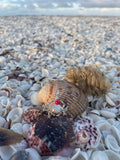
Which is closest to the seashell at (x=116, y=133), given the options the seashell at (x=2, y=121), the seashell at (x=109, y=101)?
the seashell at (x=109, y=101)

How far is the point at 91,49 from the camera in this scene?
6133 mm

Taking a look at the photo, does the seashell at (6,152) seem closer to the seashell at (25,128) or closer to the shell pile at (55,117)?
the shell pile at (55,117)

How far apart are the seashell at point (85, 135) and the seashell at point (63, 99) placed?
0.29 metres

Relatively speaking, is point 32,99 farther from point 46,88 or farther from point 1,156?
point 1,156

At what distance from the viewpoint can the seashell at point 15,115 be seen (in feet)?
6.77

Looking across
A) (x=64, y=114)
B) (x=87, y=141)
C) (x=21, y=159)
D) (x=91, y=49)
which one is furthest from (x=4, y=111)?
(x=91, y=49)

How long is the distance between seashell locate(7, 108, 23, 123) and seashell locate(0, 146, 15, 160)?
1.62 feet

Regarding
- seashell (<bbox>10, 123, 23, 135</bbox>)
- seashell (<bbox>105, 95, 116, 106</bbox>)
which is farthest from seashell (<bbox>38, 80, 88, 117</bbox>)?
seashell (<bbox>105, 95, 116, 106</bbox>)

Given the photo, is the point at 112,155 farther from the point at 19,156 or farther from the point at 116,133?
the point at 19,156

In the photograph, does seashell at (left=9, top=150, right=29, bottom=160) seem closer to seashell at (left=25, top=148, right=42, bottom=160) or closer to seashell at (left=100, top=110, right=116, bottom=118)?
seashell at (left=25, top=148, right=42, bottom=160)

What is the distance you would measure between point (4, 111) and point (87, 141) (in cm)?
116

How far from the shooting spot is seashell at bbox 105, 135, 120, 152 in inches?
67.5

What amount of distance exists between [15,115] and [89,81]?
1.21m

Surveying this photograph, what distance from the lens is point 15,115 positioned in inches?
85.0
